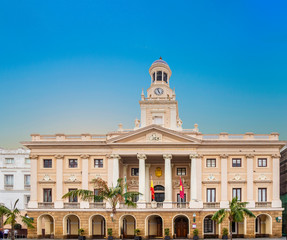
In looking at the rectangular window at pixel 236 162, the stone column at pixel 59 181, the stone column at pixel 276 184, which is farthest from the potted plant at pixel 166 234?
the stone column at pixel 276 184

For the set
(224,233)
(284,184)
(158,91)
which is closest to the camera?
(224,233)

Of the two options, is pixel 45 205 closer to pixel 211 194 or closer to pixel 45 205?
pixel 45 205

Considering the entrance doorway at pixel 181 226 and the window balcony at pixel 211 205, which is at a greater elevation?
the window balcony at pixel 211 205

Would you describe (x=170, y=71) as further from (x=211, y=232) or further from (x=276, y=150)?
(x=211, y=232)

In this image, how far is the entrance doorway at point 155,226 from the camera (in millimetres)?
53688

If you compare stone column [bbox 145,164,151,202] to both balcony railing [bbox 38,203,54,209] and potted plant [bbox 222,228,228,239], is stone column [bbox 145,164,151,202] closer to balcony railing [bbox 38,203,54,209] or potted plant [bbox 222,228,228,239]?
potted plant [bbox 222,228,228,239]

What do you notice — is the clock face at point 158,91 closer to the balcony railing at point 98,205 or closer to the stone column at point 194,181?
the stone column at point 194,181

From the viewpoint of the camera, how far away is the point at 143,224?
49719mm

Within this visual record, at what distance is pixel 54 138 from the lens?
5378cm

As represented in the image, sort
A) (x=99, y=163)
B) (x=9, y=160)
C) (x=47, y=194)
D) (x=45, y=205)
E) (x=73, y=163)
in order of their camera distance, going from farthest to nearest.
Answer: (x=9, y=160) → (x=73, y=163) → (x=99, y=163) → (x=47, y=194) → (x=45, y=205)

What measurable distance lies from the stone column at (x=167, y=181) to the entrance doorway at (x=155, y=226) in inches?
183

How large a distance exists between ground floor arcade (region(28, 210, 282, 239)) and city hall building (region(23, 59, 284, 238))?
0.13 meters

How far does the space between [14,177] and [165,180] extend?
26.8 m

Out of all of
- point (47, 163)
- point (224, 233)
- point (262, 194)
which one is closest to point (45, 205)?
point (47, 163)
